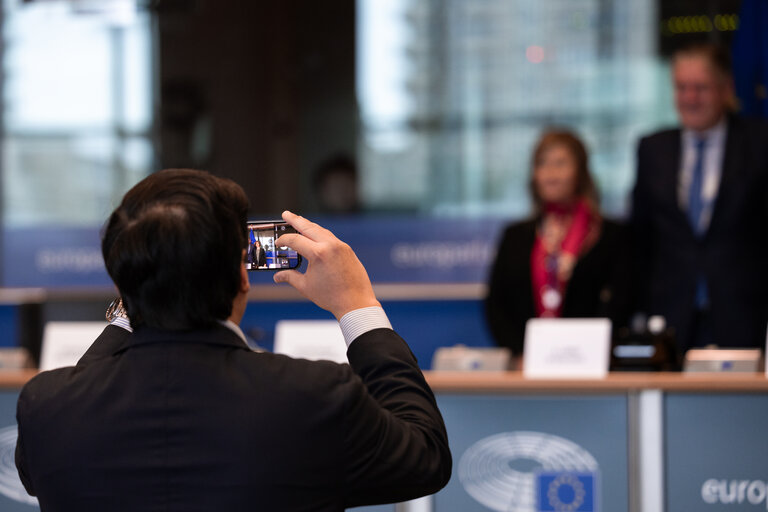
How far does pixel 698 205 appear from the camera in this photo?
10.9 feet

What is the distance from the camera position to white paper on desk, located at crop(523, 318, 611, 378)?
2691mm

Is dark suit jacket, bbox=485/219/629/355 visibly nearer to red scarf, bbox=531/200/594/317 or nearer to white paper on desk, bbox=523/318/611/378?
red scarf, bbox=531/200/594/317

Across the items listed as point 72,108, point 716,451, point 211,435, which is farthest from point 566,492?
point 72,108

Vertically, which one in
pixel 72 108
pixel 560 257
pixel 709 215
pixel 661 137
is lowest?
pixel 560 257

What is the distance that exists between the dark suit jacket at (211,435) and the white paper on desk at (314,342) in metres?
1.50

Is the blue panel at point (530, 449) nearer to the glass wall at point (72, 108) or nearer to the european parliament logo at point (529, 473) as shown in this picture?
the european parliament logo at point (529, 473)

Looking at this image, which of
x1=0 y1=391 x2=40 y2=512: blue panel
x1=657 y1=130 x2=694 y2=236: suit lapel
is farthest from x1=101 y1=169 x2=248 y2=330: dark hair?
x1=657 y1=130 x2=694 y2=236: suit lapel

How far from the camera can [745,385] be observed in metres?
2.47

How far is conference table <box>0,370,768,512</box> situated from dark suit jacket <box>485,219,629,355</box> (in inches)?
37.6

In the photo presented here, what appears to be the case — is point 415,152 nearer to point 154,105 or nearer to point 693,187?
point 154,105

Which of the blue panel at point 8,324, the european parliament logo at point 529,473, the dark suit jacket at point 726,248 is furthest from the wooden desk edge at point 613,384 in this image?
the blue panel at point 8,324

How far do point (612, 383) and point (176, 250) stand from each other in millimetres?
1624

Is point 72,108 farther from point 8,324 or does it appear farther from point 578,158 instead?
point 578,158

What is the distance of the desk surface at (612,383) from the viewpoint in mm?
2479
